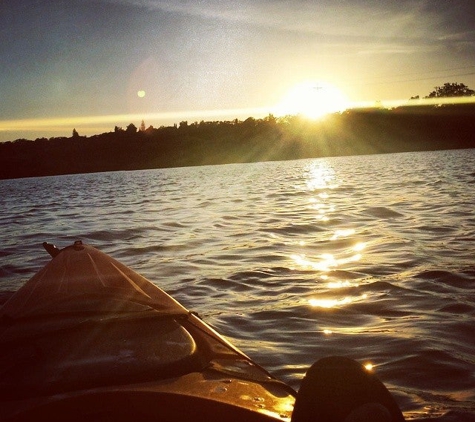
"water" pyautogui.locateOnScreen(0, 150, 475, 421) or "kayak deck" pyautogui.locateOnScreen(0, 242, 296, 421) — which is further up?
"kayak deck" pyautogui.locateOnScreen(0, 242, 296, 421)

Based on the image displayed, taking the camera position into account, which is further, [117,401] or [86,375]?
[86,375]

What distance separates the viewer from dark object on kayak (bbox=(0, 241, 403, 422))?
2.21 meters

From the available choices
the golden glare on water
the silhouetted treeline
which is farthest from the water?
the silhouetted treeline

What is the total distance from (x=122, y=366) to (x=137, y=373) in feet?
0.36

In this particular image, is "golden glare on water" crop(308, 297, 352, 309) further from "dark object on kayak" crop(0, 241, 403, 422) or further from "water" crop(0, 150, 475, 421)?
"dark object on kayak" crop(0, 241, 403, 422)

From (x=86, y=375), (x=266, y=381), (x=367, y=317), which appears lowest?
(x=367, y=317)

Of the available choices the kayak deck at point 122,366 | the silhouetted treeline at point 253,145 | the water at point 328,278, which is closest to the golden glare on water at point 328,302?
the water at point 328,278

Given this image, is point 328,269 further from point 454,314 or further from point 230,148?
point 230,148

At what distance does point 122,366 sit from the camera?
2658 millimetres

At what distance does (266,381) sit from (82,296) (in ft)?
6.47

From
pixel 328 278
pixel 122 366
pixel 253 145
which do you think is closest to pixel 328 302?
pixel 328 278

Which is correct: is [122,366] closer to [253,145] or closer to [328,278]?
[328,278]

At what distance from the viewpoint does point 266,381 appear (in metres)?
2.76

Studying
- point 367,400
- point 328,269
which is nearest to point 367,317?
point 328,269
